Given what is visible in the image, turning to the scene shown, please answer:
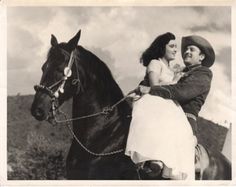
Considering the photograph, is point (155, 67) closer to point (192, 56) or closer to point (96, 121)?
point (192, 56)

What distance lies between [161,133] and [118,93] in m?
0.18

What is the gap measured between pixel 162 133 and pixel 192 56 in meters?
0.25

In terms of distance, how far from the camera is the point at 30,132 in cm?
154

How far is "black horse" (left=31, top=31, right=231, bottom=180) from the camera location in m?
1.51

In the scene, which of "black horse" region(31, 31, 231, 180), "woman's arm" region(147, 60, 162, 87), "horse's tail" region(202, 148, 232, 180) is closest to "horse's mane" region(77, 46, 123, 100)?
"black horse" region(31, 31, 231, 180)

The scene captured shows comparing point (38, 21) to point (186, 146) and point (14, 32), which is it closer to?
point (14, 32)

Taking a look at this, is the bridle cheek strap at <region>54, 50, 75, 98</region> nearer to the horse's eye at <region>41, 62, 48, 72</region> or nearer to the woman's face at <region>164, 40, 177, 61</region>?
the horse's eye at <region>41, 62, 48, 72</region>

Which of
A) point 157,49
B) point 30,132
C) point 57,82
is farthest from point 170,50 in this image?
point 30,132

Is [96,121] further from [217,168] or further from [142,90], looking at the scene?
[217,168]

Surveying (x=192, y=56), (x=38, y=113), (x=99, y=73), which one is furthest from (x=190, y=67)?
(x=38, y=113)

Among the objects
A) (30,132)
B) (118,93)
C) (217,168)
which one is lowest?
(217,168)

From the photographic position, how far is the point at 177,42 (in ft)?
5.12

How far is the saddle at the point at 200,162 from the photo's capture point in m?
1.51

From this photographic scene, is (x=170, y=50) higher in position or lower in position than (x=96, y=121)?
higher
